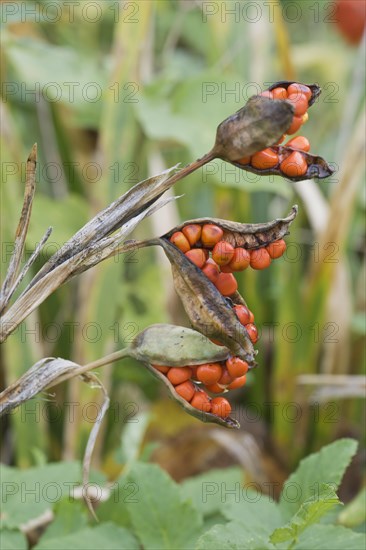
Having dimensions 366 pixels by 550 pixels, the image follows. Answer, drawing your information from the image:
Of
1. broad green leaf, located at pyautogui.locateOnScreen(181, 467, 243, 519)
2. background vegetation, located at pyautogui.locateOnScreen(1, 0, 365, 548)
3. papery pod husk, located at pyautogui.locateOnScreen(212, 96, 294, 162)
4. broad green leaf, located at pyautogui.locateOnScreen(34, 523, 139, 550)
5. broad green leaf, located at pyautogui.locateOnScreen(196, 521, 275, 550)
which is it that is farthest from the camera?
background vegetation, located at pyautogui.locateOnScreen(1, 0, 365, 548)

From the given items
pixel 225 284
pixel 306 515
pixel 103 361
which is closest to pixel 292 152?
pixel 225 284

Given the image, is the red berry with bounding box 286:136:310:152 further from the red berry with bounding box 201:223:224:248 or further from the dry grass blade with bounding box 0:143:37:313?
the dry grass blade with bounding box 0:143:37:313

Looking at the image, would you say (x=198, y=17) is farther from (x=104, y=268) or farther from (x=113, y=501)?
(x=113, y=501)

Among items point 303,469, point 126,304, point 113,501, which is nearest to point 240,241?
point 303,469

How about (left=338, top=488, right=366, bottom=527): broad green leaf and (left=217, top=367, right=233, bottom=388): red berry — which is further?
(left=338, top=488, right=366, bottom=527): broad green leaf

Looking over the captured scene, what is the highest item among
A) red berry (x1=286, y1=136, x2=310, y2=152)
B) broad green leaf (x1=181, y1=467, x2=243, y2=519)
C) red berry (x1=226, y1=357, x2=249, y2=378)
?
red berry (x1=286, y1=136, x2=310, y2=152)

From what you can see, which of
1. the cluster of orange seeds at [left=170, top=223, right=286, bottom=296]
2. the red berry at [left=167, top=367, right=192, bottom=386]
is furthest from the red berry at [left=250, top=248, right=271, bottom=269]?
the red berry at [left=167, top=367, right=192, bottom=386]
